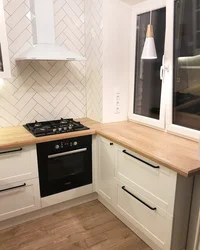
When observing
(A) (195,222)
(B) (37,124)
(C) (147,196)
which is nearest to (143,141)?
(C) (147,196)

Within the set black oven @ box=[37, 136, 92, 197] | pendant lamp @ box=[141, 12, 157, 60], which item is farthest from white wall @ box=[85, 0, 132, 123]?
pendant lamp @ box=[141, 12, 157, 60]

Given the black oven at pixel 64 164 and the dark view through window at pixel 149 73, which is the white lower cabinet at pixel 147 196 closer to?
the black oven at pixel 64 164

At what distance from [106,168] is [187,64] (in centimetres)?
124

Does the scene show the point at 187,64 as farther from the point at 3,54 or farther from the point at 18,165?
the point at 18,165

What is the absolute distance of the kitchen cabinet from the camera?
1898mm

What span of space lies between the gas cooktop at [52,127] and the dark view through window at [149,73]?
731mm

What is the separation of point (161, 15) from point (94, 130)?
129cm

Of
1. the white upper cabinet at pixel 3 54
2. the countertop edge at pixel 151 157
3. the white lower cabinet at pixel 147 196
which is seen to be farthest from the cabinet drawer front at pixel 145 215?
the white upper cabinet at pixel 3 54

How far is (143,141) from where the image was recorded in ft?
6.14

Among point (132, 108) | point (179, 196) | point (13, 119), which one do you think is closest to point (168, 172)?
point (179, 196)

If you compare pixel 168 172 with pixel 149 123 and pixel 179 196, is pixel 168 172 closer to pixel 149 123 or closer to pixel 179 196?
pixel 179 196

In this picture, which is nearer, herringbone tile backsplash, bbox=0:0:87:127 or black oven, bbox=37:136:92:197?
black oven, bbox=37:136:92:197

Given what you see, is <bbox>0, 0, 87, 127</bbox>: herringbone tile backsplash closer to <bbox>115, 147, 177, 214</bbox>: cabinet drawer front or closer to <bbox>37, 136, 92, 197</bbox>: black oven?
<bbox>37, 136, 92, 197</bbox>: black oven

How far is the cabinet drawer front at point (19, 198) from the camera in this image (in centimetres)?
195
